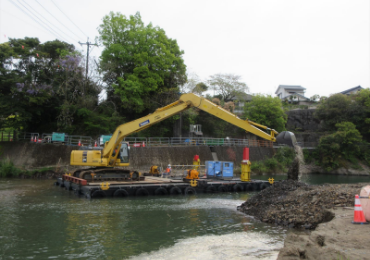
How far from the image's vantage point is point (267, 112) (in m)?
50.1

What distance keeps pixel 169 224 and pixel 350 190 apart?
7.78 m

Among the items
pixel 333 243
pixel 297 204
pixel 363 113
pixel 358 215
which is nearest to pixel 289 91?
pixel 363 113

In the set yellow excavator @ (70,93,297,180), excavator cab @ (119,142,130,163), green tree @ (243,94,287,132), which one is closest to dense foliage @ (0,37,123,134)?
yellow excavator @ (70,93,297,180)

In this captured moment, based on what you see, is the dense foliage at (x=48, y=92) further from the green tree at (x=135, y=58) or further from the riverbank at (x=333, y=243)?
the riverbank at (x=333, y=243)

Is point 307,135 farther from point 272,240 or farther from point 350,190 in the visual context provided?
point 272,240

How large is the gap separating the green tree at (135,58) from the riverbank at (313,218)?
2619 centimetres

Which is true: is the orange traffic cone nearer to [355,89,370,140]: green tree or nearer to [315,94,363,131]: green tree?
[315,94,363,131]: green tree

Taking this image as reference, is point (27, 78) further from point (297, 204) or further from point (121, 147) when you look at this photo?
point (297, 204)

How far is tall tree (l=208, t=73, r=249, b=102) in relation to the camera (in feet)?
186

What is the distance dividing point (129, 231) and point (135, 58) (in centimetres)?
3117

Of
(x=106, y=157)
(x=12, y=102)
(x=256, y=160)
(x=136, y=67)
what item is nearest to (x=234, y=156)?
(x=256, y=160)

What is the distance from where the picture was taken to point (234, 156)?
40.8m

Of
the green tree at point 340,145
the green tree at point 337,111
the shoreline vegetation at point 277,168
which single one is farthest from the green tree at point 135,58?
the green tree at point 337,111

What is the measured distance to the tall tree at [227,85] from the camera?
56.6m
